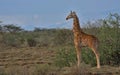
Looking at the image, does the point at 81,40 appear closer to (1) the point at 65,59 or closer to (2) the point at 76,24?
(2) the point at 76,24

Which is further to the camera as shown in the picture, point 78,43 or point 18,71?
point 78,43

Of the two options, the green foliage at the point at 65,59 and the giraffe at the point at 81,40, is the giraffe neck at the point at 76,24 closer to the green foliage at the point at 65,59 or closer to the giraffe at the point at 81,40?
the giraffe at the point at 81,40

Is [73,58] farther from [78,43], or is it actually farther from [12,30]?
[12,30]

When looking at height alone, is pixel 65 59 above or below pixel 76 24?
below

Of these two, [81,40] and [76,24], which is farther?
[76,24]

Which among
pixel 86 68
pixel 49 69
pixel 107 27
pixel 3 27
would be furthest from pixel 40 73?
pixel 3 27

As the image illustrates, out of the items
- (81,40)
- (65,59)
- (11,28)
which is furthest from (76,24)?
(11,28)

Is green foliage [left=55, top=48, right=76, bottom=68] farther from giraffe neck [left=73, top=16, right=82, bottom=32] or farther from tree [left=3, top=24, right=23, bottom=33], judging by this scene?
tree [left=3, top=24, right=23, bottom=33]

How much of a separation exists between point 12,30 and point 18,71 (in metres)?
32.7

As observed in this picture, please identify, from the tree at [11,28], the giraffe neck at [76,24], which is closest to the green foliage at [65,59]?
the giraffe neck at [76,24]

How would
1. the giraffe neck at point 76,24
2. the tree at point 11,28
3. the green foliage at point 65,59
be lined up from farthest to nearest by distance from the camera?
the tree at point 11,28 < the green foliage at point 65,59 < the giraffe neck at point 76,24

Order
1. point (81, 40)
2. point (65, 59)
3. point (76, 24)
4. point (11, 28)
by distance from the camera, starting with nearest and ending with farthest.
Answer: point (81, 40), point (76, 24), point (65, 59), point (11, 28)

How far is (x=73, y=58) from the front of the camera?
2045 cm

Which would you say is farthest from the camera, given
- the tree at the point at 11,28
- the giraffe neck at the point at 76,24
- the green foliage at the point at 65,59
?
the tree at the point at 11,28
